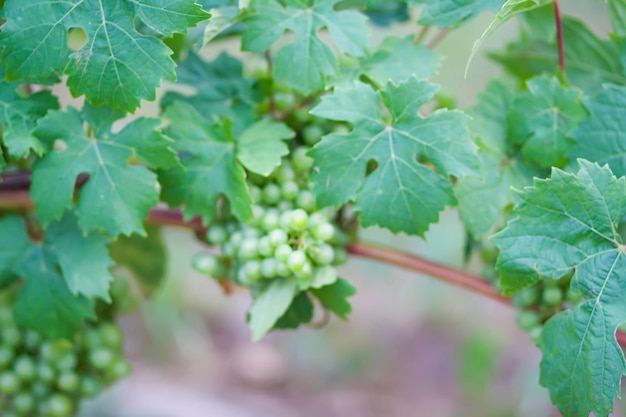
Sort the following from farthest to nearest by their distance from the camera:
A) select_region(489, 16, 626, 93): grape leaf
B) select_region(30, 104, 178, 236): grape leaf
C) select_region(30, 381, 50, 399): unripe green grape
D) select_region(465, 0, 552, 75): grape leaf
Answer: select_region(30, 381, 50, 399): unripe green grape → select_region(489, 16, 626, 93): grape leaf → select_region(30, 104, 178, 236): grape leaf → select_region(465, 0, 552, 75): grape leaf

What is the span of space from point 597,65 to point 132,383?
1.63m

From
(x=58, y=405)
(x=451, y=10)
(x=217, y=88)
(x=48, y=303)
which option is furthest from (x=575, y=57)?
(x=58, y=405)

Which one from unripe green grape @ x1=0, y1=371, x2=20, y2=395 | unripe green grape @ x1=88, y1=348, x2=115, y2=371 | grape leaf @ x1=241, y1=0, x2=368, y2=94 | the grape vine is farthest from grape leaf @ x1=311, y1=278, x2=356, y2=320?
unripe green grape @ x1=0, y1=371, x2=20, y2=395

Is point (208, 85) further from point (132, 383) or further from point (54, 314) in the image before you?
point (132, 383)

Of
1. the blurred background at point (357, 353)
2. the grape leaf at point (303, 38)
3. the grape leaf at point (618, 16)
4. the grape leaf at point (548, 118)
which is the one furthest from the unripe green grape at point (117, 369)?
the blurred background at point (357, 353)

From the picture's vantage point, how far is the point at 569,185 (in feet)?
2.00

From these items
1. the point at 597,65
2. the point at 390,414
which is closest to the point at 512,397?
the point at 390,414

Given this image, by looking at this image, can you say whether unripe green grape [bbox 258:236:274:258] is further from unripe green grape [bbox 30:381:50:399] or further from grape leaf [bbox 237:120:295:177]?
unripe green grape [bbox 30:381:50:399]

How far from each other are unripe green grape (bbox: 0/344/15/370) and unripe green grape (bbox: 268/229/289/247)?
0.41 meters

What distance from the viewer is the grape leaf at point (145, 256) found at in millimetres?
981

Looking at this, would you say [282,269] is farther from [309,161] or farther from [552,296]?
[552,296]

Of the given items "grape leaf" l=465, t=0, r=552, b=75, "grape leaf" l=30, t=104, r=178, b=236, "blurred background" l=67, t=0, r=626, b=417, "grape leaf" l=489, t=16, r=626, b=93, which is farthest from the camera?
"blurred background" l=67, t=0, r=626, b=417

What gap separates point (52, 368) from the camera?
2.89 feet

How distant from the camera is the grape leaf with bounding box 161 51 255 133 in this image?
0.79m
